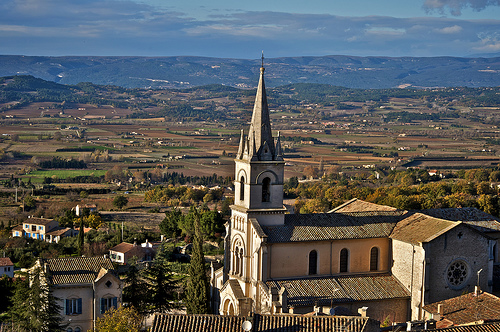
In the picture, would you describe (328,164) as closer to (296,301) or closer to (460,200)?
(460,200)

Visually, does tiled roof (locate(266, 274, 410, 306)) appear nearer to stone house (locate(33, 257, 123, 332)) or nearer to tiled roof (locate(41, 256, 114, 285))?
stone house (locate(33, 257, 123, 332))

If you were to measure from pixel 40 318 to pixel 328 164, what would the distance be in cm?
12639

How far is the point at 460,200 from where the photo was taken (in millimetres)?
72062

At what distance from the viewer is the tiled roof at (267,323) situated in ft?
80.7

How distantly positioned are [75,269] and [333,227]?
14.4 metres

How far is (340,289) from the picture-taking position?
1457 inches

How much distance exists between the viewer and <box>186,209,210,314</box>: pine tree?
39125 mm

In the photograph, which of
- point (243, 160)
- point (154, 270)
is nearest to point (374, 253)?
point (243, 160)

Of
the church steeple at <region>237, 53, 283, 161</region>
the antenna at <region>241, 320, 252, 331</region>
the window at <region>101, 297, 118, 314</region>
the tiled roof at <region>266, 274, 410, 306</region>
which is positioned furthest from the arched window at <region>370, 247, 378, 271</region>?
the antenna at <region>241, 320, 252, 331</region>

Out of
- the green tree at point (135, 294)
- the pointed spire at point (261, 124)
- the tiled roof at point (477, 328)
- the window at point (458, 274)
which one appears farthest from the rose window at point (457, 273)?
the green tree at point (135, 294)

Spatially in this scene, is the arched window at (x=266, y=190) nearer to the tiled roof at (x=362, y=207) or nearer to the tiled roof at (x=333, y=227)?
the tiled roof at (x=333, y=227)

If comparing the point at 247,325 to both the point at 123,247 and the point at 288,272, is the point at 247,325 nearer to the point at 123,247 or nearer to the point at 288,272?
the point at 288,272

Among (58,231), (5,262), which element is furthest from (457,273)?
(58,231)

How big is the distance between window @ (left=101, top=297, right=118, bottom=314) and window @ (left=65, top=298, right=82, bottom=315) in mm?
1231
